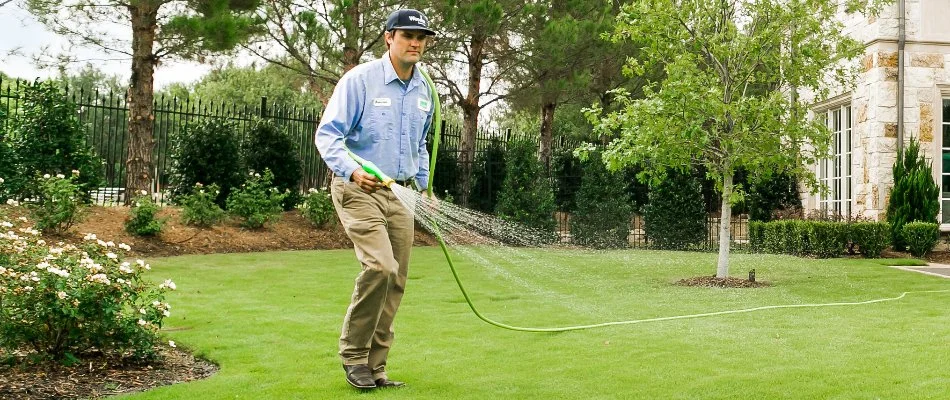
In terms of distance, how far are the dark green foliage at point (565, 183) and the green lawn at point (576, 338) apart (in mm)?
7909

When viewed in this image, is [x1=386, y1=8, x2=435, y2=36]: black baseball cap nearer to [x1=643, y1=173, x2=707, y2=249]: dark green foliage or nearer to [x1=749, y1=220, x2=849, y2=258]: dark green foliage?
[x1=749, y1=220, x2=849, y2=258]: dark green foliage

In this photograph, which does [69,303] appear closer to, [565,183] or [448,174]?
[448,174]

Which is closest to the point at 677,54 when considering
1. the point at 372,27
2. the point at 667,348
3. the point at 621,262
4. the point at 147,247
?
the point at 621,262

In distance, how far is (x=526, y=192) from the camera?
1773 centimetres

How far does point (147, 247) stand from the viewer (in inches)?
512

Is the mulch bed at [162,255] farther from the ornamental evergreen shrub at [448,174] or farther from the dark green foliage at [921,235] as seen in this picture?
the ornamental evergreen shrub at [448,174]

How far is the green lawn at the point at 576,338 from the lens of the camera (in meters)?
4.70

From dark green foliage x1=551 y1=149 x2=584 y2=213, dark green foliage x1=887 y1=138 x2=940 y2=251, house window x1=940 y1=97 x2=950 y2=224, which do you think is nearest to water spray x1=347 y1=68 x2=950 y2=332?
dark green foliage x1=887 y1=138 x2=940 y2=251

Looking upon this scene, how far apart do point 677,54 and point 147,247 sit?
7.79 meters

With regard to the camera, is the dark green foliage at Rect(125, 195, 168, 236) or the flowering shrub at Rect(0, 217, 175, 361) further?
the dark green foliage at Rect(125, 195, 168, 236)

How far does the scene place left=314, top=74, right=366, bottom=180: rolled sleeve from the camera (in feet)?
14.1

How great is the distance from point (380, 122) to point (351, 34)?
12663mm

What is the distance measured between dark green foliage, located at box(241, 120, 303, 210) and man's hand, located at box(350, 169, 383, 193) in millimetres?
12682

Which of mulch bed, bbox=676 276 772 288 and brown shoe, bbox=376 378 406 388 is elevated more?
mulch bed, bbox=676 276 772 288
